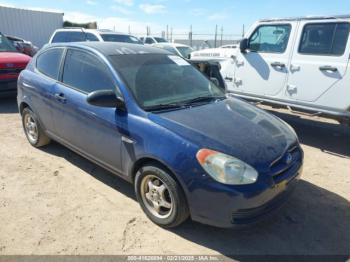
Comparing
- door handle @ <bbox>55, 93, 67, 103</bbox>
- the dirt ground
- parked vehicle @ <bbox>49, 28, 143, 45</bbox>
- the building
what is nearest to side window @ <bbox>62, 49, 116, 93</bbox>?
door handle @ <bbox>55, 93, 67, 103</bbox>

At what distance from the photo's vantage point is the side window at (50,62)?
4.45m

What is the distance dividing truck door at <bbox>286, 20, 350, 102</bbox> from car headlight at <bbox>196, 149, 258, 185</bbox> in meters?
3.42

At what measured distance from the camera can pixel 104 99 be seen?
3.22m

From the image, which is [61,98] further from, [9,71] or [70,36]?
[70,36]

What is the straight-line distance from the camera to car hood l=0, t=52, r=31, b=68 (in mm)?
7789

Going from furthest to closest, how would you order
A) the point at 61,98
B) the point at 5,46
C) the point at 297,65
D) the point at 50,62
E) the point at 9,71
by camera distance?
1. the point at 5,46
2. the point at 9,71
3. the point at 297,65
4. the point at 50,62
5. the point at 61,98

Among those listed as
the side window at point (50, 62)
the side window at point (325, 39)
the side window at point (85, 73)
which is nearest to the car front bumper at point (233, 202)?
the side window at point (85, 73)

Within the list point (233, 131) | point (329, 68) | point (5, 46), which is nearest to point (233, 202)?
point (233, 131)

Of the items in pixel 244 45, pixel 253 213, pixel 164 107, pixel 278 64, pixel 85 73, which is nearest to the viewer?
pixel 253 213

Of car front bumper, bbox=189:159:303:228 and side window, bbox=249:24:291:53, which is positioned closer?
car front bumper, bbox=189:159:303:228

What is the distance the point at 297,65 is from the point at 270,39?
88 centimetres

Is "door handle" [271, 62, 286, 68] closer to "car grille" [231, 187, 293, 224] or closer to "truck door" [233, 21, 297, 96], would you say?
"truck door" [233, 21, 297, 96]

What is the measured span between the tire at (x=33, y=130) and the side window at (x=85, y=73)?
1.14m

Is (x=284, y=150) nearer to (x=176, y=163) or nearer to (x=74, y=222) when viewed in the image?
(x=176, y=163)
